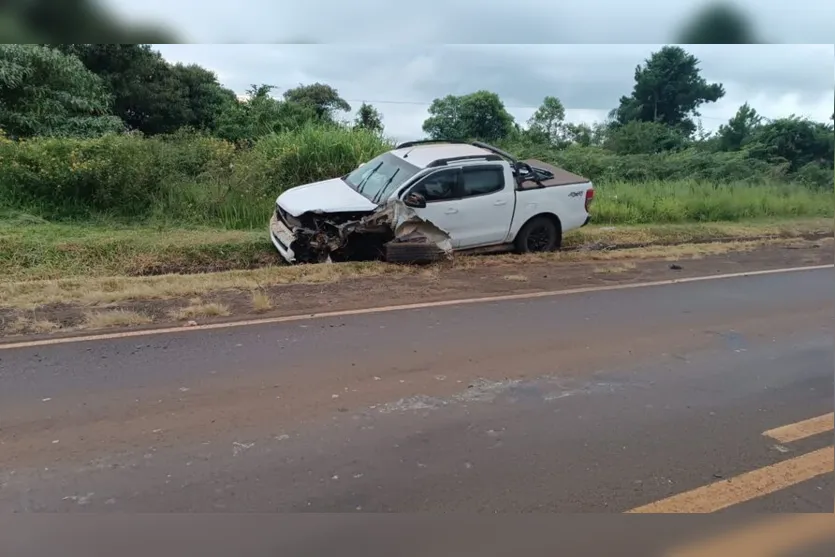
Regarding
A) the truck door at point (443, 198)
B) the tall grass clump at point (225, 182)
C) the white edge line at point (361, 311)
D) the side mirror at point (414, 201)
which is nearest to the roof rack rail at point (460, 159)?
the truck door at point (443, 198)

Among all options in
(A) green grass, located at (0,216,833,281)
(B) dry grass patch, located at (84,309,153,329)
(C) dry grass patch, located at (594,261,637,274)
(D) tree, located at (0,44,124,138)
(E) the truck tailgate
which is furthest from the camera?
(D) tree, located at (0,44,124,138)

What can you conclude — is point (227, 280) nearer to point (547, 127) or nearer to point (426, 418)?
point (426, 418)

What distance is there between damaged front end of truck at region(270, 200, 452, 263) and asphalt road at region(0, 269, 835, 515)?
7.38ft

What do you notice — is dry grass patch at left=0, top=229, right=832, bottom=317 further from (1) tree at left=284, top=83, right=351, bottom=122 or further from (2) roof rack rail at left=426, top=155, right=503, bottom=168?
(1) tree at left=284, top=83, right=351, bottom=122

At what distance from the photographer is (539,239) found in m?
9.63

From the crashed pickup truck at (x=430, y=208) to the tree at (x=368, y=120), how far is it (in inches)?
163

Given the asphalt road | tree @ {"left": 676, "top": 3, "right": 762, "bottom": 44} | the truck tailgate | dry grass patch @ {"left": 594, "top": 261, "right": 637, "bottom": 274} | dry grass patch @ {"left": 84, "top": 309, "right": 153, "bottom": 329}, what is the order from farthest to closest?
the truck tailgate, dry grass patch @ {"left": 594, "top": 261, "right": 637, "bottom": 274}, dry grass patch @ {"left": 84, "top": 309, "right": 153, "bottom": 329}, the asphalt road, tree @ {"left": 676, "top": 3, "right": 762, "bottom": 44}

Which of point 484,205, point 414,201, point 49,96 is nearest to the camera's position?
point 414,201

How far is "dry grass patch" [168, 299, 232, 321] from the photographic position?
19.6 ft

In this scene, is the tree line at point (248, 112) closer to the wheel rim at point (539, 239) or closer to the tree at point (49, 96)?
the tree at point (49, 96)

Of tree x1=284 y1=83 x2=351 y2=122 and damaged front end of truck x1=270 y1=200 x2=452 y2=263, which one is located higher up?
tree x1=284 y1=83 x2=351 y2=122

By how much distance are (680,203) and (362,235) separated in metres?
8.45

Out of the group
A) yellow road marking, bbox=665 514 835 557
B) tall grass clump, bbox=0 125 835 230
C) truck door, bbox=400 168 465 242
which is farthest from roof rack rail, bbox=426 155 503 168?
yellow road marking, bbox=665 514 835 557

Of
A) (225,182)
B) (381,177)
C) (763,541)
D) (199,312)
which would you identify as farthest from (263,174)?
(763,541)
